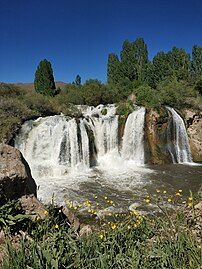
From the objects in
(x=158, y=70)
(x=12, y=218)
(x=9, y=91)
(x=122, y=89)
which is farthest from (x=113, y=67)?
(x=12, y=218)

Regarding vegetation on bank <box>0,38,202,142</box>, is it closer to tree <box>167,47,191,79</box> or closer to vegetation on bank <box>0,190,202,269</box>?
tree <box>167,47,191,79</box>

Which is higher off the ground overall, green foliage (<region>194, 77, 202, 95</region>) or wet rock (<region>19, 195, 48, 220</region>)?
green foliage (<region>194, 77, 202, 95</region>)

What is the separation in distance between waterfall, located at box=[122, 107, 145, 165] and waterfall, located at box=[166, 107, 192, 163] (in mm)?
1792

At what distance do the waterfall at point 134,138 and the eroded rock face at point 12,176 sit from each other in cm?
991

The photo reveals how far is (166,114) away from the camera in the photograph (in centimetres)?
1404

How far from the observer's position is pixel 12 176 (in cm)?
356

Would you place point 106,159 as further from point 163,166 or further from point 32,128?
point 32,128

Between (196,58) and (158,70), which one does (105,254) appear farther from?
(196,58)

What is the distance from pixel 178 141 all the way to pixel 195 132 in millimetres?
1895

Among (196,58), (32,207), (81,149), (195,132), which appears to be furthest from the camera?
(196,58)

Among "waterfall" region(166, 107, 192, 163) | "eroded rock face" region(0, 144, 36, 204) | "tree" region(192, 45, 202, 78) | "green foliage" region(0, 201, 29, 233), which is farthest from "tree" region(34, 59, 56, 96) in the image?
"green foliage" region(0, 201, 29, 233)

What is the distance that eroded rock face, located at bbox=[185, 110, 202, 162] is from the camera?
14.4 meters

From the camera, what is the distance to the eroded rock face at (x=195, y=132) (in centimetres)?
1435

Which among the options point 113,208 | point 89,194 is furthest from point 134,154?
point 113,208
